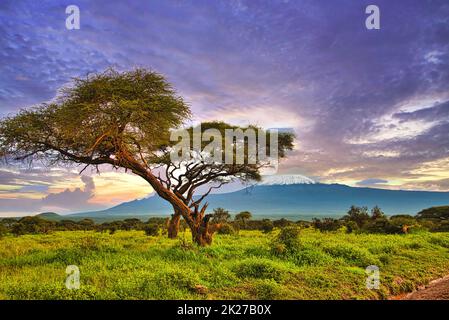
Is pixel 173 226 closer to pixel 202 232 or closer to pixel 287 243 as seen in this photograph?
pixel 202 232

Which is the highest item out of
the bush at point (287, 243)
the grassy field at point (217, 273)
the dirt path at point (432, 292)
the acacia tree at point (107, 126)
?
the acacia tree at point (107, 126)

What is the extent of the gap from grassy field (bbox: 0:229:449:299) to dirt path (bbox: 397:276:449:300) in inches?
10.8

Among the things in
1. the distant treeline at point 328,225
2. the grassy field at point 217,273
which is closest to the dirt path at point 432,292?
the grassy field at point 217,273

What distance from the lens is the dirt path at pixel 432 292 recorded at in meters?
8.59

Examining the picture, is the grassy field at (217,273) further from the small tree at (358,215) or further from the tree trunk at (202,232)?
the small tree at (358,215)

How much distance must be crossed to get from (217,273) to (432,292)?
5528 mm

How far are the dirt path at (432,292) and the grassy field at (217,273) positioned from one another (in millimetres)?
274

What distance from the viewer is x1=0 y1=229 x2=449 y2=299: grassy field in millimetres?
7707

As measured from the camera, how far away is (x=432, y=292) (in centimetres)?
908
